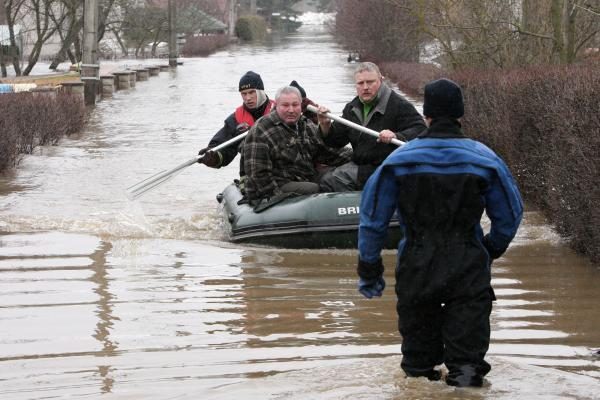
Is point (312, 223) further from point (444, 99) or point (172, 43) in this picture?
point (172, 43)

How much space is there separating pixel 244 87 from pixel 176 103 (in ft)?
75.6

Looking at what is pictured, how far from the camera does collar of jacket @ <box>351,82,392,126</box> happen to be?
34.9 feet

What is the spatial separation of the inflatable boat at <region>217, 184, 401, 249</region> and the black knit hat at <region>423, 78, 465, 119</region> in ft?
16.1

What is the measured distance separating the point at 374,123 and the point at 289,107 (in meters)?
0.76

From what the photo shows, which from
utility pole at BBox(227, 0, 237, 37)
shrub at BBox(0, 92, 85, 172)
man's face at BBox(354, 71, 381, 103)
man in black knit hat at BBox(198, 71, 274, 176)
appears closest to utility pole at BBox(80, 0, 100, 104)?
shrub at BBox(0, 92, 85, 172)

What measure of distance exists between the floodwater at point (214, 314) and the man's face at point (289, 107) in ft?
4.03

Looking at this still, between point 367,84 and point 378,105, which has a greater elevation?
point 367,84

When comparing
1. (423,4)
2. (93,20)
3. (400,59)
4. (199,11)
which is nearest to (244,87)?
(423,4)

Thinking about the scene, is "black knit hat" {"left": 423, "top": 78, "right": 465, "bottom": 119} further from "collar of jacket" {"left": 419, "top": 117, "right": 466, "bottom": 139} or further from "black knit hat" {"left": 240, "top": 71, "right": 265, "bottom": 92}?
"black knit hat" {"left": 240, "top": 71, "right": 265, "bottom": 92}

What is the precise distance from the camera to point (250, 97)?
487 inches

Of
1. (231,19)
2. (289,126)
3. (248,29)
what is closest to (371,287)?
(289,126)

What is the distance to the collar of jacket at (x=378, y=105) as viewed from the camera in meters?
10.6

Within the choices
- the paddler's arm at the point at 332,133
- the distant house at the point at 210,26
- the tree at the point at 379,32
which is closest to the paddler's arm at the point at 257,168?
the paddler's arm at the point at 332,133

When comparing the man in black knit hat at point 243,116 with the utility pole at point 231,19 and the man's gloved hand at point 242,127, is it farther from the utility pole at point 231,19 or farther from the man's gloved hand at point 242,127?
the utility pole at point 231,19
